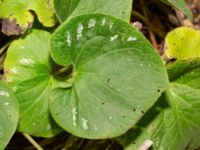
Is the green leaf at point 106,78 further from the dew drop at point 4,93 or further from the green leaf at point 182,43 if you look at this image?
the green leaf at point 182,43

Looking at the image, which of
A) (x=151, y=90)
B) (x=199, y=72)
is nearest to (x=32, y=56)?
(x=151, y=90)

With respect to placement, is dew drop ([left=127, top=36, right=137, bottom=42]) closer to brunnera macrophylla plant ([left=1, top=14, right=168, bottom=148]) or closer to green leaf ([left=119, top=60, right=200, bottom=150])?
brunnera macrophylla plant ([left=1, top=14, right=168, bottom=148])

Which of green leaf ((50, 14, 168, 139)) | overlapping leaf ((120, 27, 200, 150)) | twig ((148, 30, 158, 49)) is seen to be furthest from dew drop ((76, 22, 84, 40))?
twig ((148, 30, 158, 49))

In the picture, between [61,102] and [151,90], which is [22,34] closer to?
[61,102]

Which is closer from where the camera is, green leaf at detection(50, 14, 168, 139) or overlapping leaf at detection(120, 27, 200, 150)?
green leaf at detection(50, 14, 168, 139)

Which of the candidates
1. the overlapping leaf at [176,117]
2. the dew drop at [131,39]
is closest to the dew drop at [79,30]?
the dew drop at [131,39]
